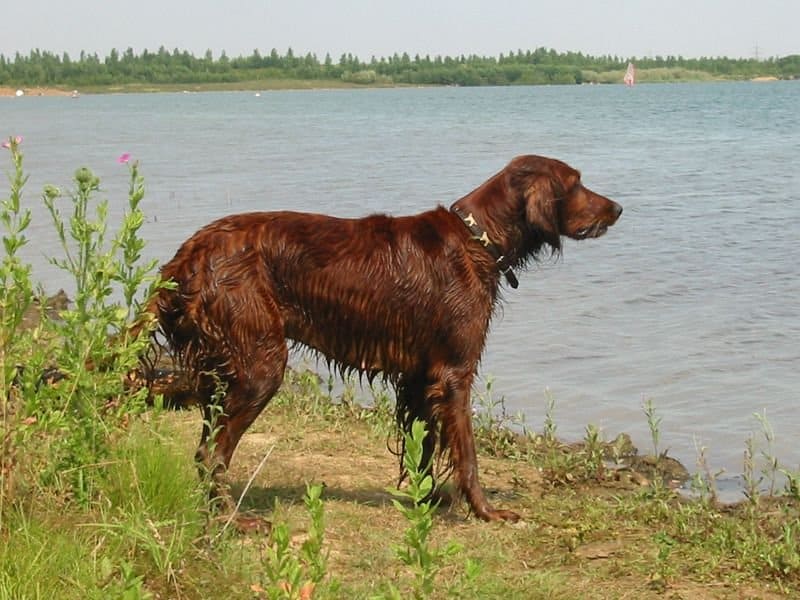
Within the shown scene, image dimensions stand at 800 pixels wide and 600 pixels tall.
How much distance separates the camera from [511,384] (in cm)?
945

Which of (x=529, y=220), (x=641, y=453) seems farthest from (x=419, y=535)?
(x=641, y=453)

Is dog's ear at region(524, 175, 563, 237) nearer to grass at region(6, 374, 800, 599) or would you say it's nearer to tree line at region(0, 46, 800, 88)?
grass at region(6, 374, 800, 599)

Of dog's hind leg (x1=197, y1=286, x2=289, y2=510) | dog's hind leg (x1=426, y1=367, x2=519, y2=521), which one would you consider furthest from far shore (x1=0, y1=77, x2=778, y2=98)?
dog's hind leg (x1=197, y1=286, x2=289, y2=510)

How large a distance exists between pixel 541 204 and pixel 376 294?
0.99m

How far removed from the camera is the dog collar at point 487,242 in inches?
227

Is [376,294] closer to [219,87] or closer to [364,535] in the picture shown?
[364,535]

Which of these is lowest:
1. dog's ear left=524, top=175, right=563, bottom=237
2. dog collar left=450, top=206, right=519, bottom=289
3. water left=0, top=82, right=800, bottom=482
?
water left=0, top=82, right=800, bottom=482

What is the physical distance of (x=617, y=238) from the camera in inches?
638

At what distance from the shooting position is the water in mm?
9023

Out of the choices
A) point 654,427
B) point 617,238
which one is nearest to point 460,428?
point 654,427

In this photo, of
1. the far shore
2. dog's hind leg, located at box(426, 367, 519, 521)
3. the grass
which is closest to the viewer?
the grass

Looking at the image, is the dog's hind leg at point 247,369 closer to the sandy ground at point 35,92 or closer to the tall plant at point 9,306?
the tall plant at point 9,306

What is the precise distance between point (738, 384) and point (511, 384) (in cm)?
178

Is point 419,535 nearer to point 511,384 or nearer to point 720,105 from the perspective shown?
point 511,384
